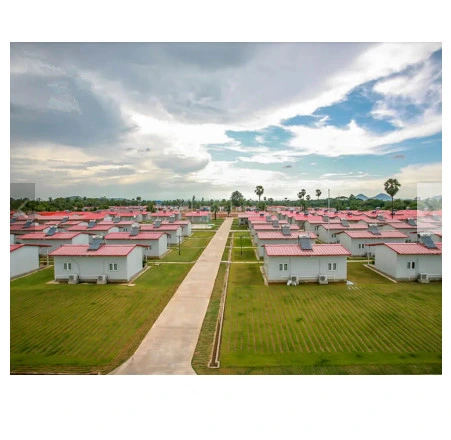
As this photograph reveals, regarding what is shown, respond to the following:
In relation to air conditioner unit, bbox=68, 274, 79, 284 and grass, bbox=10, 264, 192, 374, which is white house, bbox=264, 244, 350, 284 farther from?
air conditioner unit, bbox=68, 274, 79, 284

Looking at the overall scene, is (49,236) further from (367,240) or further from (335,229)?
(367,240)

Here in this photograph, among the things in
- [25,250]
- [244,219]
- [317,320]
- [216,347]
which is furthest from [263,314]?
[244,219]

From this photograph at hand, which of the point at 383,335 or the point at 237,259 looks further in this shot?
the point at 237,259

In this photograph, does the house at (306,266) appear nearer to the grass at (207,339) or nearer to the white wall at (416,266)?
the white wall at (416,266)

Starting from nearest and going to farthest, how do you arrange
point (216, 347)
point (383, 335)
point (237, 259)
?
point (216, 347) → point (383, 335) → point (237, 259)

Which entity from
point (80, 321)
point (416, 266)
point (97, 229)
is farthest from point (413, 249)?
point (97, 229)

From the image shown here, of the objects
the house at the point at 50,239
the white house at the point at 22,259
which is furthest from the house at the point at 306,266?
the house at the point at 50,239

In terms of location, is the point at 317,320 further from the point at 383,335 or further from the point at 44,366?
the point at 44,366
